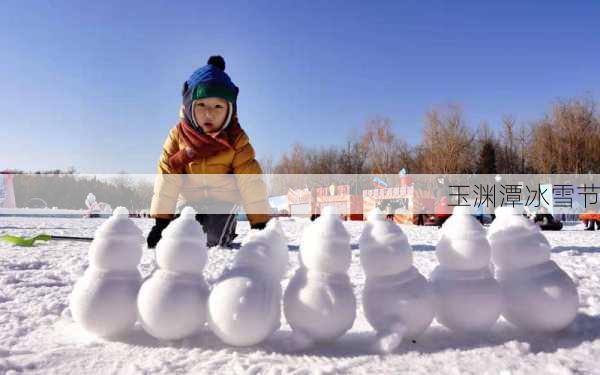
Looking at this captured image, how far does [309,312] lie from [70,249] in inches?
134

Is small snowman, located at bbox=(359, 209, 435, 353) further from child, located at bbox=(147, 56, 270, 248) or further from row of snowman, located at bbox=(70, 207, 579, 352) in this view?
child, located at bbox=(147, 56, 270, 248)

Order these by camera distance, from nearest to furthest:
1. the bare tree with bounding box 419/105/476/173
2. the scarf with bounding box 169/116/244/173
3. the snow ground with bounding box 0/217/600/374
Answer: the snow ground with bounding box 0/217/600/374, the scarf with bounding box 169/116/244/173, the bare tree with bounding box 419/105/476/173

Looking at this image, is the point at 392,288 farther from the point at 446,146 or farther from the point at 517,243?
the point at 446,146

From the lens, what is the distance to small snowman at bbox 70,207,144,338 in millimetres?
1313

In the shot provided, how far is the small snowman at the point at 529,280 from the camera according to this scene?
129cm

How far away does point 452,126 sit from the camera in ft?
82.2

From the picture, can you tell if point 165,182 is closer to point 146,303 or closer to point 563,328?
point 146,303

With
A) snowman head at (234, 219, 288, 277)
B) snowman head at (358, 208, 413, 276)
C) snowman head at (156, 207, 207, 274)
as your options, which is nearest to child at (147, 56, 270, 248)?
snowman head at (234, 219, 288, 277)

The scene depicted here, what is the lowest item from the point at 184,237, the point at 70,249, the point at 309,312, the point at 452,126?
the point at 70,249

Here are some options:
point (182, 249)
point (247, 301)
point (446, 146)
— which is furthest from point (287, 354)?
point (446, 146)

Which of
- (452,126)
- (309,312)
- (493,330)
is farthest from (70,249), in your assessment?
(452,126)

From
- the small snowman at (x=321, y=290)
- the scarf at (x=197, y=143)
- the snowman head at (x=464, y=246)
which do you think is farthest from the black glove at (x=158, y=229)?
the snowman head at (x=464, y=246)

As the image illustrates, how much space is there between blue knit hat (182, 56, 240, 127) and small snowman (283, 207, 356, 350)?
2.10 metres

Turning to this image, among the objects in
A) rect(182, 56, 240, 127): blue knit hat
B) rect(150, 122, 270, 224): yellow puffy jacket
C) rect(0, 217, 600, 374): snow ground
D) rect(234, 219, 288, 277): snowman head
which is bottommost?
rect(0, 217, 600, 374): snow ground
